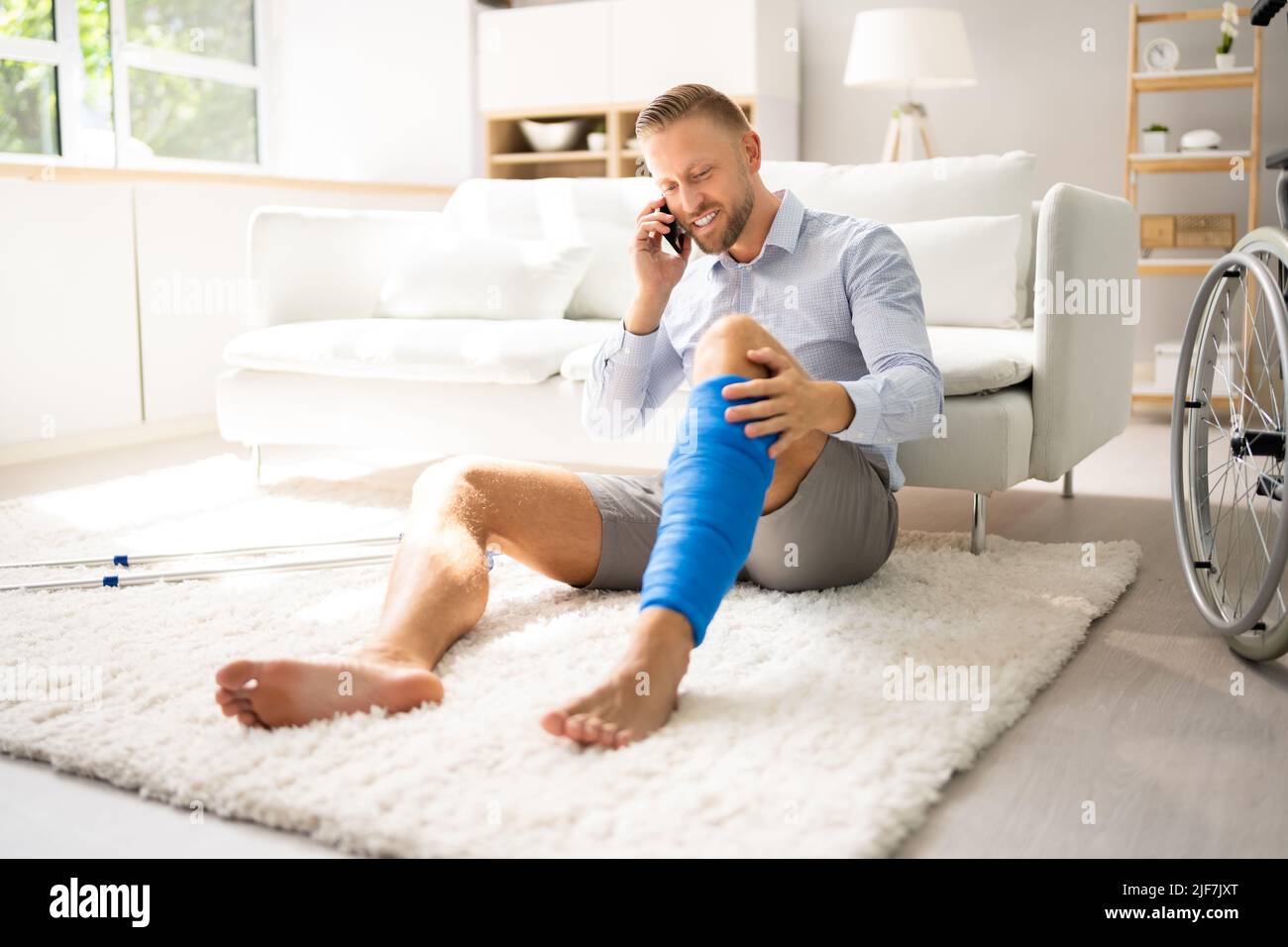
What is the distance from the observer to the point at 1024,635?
1780 mm

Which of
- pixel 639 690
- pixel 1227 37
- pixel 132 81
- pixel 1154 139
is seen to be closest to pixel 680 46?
pixel 1154 139

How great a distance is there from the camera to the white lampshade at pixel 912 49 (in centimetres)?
456

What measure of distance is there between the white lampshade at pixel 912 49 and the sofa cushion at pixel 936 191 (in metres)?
1.80

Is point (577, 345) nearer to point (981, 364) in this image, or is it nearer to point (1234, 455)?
point (981, 364)

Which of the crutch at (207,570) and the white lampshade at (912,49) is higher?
the white lampshade at (912,49)

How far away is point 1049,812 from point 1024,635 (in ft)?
1.79

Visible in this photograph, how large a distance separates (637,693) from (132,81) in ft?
14.9

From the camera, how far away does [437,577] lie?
1601 mm

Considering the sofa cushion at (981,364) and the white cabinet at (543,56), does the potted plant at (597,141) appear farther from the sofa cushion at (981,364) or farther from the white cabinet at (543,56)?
the sofa cushion at (981,364)

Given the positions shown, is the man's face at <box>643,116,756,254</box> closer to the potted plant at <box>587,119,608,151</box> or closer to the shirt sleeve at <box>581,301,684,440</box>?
the shirt sleeve at <box>581,301,684,440</box>

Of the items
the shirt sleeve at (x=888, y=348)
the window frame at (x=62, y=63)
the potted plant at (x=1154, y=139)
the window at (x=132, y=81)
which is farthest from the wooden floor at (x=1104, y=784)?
Answer: the window frame at (x=62, y=63)
